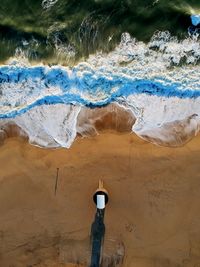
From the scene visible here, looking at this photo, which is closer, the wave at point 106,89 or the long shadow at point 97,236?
the long shadow at point 97,236

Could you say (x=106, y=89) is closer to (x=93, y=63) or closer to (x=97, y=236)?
(x=93, y=63)

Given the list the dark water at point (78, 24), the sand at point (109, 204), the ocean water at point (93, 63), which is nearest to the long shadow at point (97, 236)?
the sand at point (109, 204)

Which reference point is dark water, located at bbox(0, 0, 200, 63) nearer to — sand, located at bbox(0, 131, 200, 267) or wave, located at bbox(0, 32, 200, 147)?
wave, located at bbox(0, 32, 200, 147)

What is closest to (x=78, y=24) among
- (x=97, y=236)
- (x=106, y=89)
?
(x=106, y=89)

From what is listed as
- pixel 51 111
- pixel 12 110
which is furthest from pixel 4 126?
pixel 51 111

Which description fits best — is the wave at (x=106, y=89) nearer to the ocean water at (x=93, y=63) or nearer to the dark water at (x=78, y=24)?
the ocean water at (x=93, y=63)
